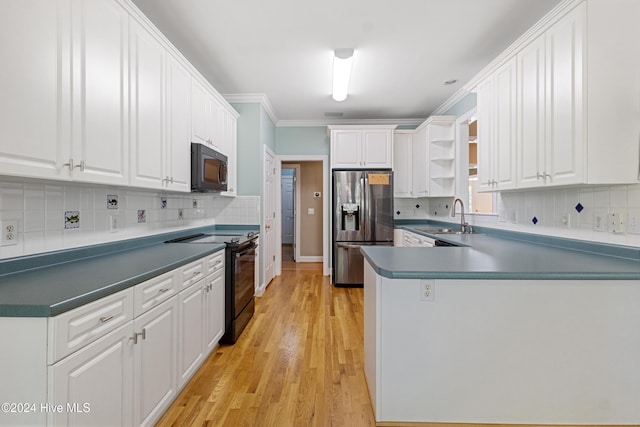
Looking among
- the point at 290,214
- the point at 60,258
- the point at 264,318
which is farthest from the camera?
the point at 290,214

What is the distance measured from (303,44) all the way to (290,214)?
536 cm

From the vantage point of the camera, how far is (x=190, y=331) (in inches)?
76.3

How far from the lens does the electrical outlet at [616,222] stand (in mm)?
1781

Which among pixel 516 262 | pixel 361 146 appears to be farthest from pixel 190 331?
pixel 361 146

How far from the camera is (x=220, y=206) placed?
12.9 feet

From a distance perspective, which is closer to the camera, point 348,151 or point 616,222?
point 616,222

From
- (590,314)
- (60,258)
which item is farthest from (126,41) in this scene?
(590,314)

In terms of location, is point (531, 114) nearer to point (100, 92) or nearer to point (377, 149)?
point (377, 149)

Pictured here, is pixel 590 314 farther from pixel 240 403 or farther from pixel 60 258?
pixel 60 258

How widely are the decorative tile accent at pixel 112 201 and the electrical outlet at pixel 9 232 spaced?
0.62 m

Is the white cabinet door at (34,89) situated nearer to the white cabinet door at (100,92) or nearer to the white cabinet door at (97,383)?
the white cabinet door at (100,92)

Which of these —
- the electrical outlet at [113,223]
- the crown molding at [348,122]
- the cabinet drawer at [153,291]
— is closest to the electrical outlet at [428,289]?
the cabinet drawer at [153,291]

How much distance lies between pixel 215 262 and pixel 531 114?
8.36 ft

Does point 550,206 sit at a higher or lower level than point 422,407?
higher
